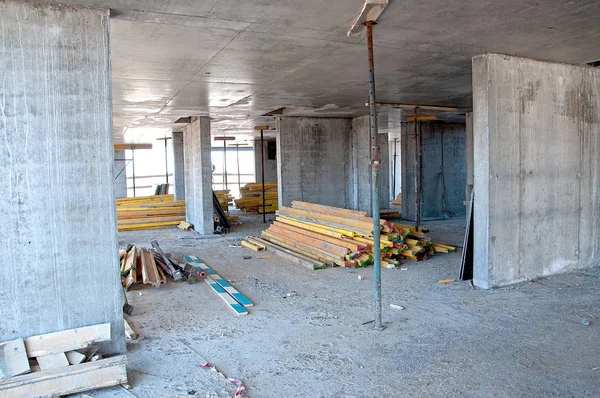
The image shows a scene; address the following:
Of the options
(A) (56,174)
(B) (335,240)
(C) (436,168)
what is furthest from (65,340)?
(C) (436,168)

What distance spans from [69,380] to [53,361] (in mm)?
342

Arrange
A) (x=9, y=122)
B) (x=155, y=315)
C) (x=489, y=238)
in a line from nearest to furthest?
(x=9, y=122), (x=155, y=315), (x=489, y=238)

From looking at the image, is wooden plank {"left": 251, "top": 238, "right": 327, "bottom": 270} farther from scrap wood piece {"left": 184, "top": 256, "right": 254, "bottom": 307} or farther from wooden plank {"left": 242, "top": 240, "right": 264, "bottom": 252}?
scrap wood piece {"left": 184, "top": 256, "right": 254, "bottom": 307}

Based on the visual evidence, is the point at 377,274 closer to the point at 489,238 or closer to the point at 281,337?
the point at 281,337

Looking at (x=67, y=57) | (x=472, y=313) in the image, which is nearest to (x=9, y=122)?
(x=67, y=57)

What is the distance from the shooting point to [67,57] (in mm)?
4152

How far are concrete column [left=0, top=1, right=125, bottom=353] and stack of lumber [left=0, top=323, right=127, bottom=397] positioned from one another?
0.43 feet

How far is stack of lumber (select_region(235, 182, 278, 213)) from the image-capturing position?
19359 mm

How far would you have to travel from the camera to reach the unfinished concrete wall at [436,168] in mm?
15844

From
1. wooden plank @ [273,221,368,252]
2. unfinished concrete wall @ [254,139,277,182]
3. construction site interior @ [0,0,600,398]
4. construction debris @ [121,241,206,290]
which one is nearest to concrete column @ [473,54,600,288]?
construction site interior @ [0,0,600,398]

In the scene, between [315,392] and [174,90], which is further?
[174,90]

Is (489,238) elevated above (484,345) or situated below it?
above

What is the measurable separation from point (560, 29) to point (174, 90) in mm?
6411

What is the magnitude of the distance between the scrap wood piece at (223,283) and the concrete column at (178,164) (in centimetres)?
819
